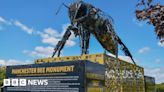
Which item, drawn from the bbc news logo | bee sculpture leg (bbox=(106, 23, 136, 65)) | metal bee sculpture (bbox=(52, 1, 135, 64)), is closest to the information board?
the bbc news logo

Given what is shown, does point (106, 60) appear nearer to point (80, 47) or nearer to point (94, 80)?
point (94, 80)

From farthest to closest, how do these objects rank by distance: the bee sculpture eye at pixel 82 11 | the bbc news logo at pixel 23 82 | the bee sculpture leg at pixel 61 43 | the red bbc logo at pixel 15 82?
the bee sculpture leg at pixel 61 43 < the bee sculpture eye at pixel 82 11 < the red bbc logo at pixel 15 82 < the bbc news logo at pixel 23 82

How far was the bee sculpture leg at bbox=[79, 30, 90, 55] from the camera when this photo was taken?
616 inches

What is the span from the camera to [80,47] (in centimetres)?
1562

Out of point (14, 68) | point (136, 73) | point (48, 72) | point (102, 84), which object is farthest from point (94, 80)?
point (136, 73)

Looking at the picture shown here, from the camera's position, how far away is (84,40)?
15.8 meters

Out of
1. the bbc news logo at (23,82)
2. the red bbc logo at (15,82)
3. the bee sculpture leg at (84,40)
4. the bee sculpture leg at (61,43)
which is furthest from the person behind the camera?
the bee sculpture leg at (61,43)

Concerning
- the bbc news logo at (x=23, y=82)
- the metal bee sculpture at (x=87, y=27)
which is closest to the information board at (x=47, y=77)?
the bbc news logo at (x=23, y=82)

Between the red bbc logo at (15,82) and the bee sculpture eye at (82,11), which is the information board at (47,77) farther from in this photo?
the bee sculpture eye at (82,11)

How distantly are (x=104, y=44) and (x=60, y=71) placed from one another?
6431mm

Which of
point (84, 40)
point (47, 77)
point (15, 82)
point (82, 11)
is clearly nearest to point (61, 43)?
point (84, 40)

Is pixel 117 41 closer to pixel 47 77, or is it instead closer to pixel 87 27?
pixel 87 27

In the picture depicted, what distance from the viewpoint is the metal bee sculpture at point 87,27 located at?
15938mm

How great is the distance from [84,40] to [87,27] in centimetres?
83
